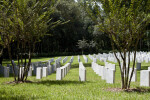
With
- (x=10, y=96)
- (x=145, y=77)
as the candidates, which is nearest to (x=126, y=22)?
(x=145, y=77)

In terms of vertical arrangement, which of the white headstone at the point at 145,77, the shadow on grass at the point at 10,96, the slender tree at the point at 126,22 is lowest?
the shadow on grass at the point at 10,96

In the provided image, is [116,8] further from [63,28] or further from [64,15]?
[63,28]

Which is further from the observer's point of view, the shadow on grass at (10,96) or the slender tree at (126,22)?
the slender tree at (126,22)

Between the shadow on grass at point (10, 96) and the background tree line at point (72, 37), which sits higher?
the background tree line at point (72, 37)

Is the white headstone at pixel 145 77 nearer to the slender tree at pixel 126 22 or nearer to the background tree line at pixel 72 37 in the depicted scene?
the slender tree at pixel 126 22

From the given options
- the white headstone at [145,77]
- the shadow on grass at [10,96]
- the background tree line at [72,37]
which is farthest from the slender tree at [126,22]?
the background tree line at [72,37]

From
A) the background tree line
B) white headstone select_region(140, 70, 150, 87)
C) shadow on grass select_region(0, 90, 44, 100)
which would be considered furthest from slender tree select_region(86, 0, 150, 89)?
the background tree line

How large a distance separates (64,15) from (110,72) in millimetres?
39264

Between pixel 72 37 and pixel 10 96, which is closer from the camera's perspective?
pixel 10 96

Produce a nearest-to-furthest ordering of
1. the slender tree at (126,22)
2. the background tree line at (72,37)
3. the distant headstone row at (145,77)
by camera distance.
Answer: the slender tree at (126,22) < the distant headstone row at (145,77) < the background tree line at (72,37)

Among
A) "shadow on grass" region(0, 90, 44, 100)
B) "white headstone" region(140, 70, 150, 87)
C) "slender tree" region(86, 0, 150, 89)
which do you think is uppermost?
"slender tree" region(86, 0, 150, 89)

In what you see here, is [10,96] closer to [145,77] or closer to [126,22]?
[126,22]

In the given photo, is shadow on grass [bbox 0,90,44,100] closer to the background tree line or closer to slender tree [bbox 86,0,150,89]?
slender tree [bbox 86,0,150,89]

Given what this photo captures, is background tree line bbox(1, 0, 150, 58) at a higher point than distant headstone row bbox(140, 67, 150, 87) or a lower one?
higher
